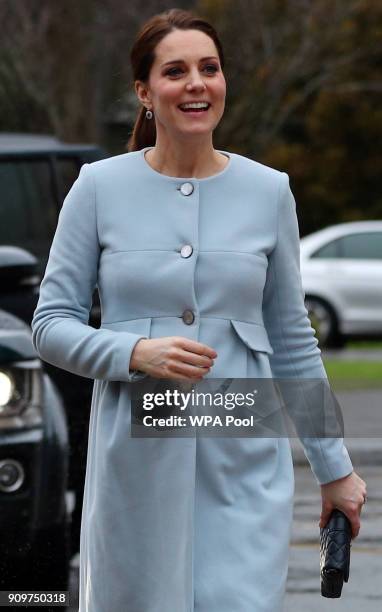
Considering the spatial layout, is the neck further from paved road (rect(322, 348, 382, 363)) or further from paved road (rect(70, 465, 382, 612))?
paved road (rect(322, 348, 382, 363))

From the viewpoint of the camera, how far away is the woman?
10.5 feet

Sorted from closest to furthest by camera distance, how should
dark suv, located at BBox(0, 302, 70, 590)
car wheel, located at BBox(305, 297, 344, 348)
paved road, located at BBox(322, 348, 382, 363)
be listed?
dark suv, located at BBox(0, 302, 70, 590)
paved road, located at BBox(322, 348, 382, 363)
car wheel, located at BBox(305, 297, 344, 348)

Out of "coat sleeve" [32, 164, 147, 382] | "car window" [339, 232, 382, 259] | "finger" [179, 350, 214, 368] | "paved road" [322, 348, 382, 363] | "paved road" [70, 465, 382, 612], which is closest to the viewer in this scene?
"finger" [179, 350, 214, 368]

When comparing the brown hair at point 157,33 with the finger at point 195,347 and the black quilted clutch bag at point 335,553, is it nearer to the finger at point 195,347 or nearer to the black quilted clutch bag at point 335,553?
the finger at point 195,347

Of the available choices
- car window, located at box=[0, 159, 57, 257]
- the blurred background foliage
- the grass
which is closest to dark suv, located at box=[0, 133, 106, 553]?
car window, located at box=[0, 159, 57, 257]

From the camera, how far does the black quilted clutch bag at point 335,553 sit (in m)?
3.33

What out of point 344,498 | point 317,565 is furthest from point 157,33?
point 317,565

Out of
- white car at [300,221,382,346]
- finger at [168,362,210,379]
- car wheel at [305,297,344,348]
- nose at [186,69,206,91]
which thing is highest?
white car at [300,221,382,346]

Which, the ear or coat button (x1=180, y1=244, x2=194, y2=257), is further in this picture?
the ear

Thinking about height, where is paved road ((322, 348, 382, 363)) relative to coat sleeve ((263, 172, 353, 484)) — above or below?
above

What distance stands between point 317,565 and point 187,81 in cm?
409

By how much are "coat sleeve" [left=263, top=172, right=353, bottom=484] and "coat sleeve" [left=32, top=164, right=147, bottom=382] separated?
1.11 ft

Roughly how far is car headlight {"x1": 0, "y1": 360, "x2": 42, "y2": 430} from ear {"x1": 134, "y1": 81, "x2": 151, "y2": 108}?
7.85 feet

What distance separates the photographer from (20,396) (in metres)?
5.75
